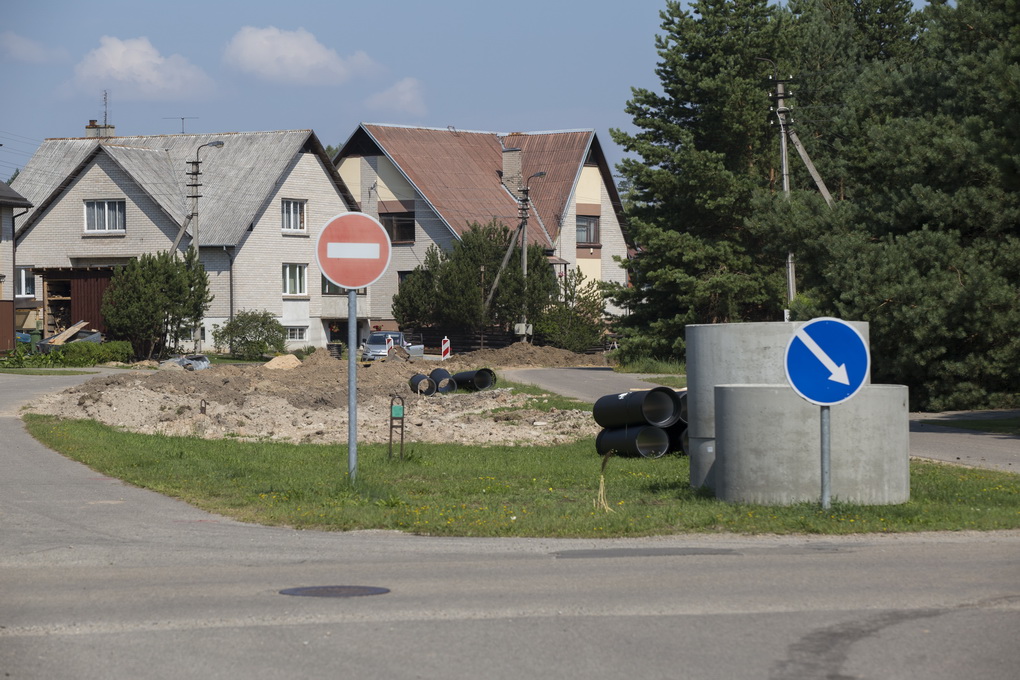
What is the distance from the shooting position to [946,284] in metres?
28.0

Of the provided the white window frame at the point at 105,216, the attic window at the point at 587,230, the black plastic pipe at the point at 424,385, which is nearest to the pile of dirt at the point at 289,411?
the black plastic pipe at the point at 424,385

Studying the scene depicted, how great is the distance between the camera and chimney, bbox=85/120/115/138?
7344 cm

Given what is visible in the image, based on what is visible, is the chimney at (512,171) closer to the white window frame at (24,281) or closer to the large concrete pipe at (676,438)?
the white window frame at (24,281)

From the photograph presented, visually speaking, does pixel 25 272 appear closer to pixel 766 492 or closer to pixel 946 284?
pixel 946 284

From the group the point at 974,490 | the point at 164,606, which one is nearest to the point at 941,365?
the point at 974,490

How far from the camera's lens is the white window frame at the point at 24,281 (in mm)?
63750

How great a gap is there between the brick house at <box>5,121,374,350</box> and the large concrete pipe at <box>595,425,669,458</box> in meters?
43.2

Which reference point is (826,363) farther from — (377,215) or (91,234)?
(377,215)

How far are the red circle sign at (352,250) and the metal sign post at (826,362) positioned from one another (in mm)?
4071

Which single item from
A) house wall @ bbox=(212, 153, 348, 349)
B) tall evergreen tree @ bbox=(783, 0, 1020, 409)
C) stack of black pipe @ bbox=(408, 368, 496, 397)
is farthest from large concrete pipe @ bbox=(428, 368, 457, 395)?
house wall @ bbox=(212, 153, 348, 349)

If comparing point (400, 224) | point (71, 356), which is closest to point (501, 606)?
point (71, 356)

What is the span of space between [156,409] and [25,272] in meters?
42.6

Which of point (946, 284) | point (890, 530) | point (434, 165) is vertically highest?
point (434, 165)

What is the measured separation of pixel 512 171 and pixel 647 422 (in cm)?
5651
